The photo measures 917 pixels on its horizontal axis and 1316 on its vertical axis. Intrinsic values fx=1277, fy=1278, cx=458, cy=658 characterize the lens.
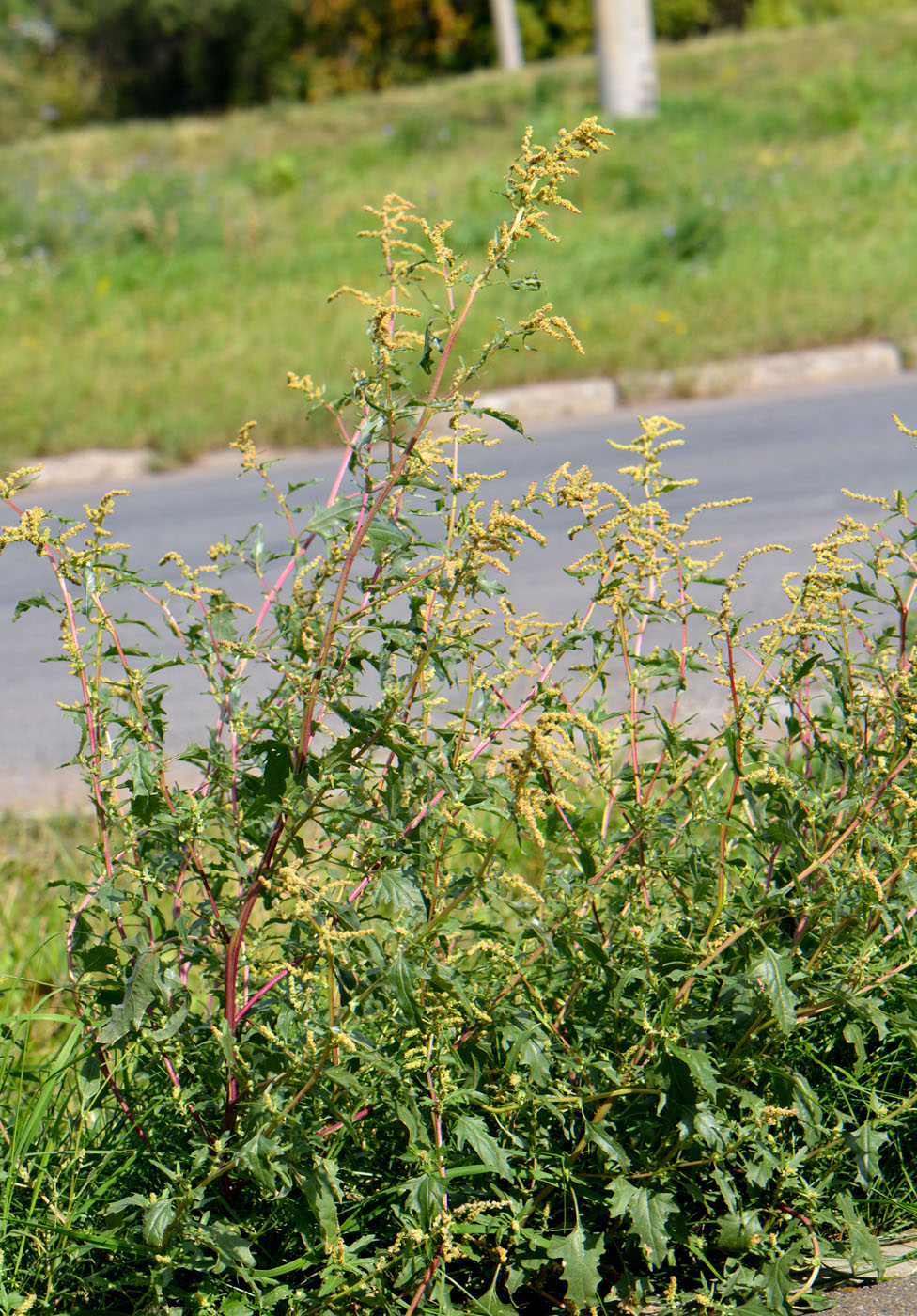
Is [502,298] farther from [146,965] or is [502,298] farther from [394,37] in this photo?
[394,37]

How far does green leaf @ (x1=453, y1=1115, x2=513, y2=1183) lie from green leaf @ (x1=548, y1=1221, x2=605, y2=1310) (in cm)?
14

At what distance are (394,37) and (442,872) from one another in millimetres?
28597

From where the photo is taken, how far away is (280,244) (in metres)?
10.8

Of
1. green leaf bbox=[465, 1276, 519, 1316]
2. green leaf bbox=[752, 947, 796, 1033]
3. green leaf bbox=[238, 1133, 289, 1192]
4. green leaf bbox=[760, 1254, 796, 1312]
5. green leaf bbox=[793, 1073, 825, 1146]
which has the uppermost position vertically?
green leaf bbox=[752, 947, 796, 1033]

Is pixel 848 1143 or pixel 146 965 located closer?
pixel 146 965

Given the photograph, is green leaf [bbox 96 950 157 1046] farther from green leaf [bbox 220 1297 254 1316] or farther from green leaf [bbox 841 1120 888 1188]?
green leaf [bbox 841 1120 888 1188]

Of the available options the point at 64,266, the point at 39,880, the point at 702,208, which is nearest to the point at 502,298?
the point at 702,208

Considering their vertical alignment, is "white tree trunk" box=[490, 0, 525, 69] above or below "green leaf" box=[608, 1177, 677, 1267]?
above

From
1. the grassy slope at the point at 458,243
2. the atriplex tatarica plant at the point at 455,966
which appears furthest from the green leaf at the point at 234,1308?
the grassy slope at the point at 458,243

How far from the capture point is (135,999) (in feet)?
4.98

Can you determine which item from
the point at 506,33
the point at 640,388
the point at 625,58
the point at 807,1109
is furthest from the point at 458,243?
the point at 506,33

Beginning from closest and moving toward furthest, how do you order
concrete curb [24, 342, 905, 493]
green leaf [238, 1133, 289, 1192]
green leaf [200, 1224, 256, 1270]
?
green leaf [238, 1133, 289, 1192] → green leaf [200, 1224, 256, 1270] → concrete curb [24, 342, 905, 493]

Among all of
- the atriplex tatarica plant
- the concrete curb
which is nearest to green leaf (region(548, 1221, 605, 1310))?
the atriplex tatarica plant

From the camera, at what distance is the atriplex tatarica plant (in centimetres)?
159
